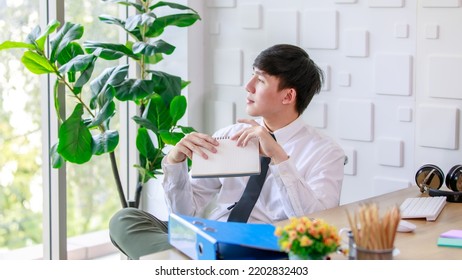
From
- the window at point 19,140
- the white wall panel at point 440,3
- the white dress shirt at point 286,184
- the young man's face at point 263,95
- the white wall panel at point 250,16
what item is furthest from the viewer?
the white wall panel at point 250,16

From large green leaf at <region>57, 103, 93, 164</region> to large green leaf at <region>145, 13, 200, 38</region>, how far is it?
53cm

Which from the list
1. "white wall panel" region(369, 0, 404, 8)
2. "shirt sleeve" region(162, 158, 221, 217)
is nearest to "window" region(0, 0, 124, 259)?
"shirt sleeve" region(162, 158, 221, 217)

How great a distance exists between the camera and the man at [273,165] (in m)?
3.02

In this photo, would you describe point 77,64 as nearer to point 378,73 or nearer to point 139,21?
point 139,21

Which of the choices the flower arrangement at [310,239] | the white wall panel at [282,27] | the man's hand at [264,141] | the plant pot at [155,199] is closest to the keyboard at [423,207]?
the man's hand at [264,141]

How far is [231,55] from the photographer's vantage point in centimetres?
448

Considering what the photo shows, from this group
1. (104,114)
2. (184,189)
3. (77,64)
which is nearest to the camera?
(184,189)

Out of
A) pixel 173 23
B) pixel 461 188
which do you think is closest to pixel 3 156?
pixel 173 23

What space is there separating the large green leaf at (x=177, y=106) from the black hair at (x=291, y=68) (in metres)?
0.79

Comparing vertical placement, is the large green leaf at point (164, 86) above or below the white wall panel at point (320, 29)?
below

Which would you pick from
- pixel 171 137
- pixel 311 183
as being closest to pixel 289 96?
pixel 311 183

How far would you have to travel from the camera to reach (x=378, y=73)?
3.89 metres

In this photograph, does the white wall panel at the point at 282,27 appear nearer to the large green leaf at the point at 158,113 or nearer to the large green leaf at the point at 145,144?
Answer: the large green leaf at the point at 158,113

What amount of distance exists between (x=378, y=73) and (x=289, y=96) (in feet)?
2.24
